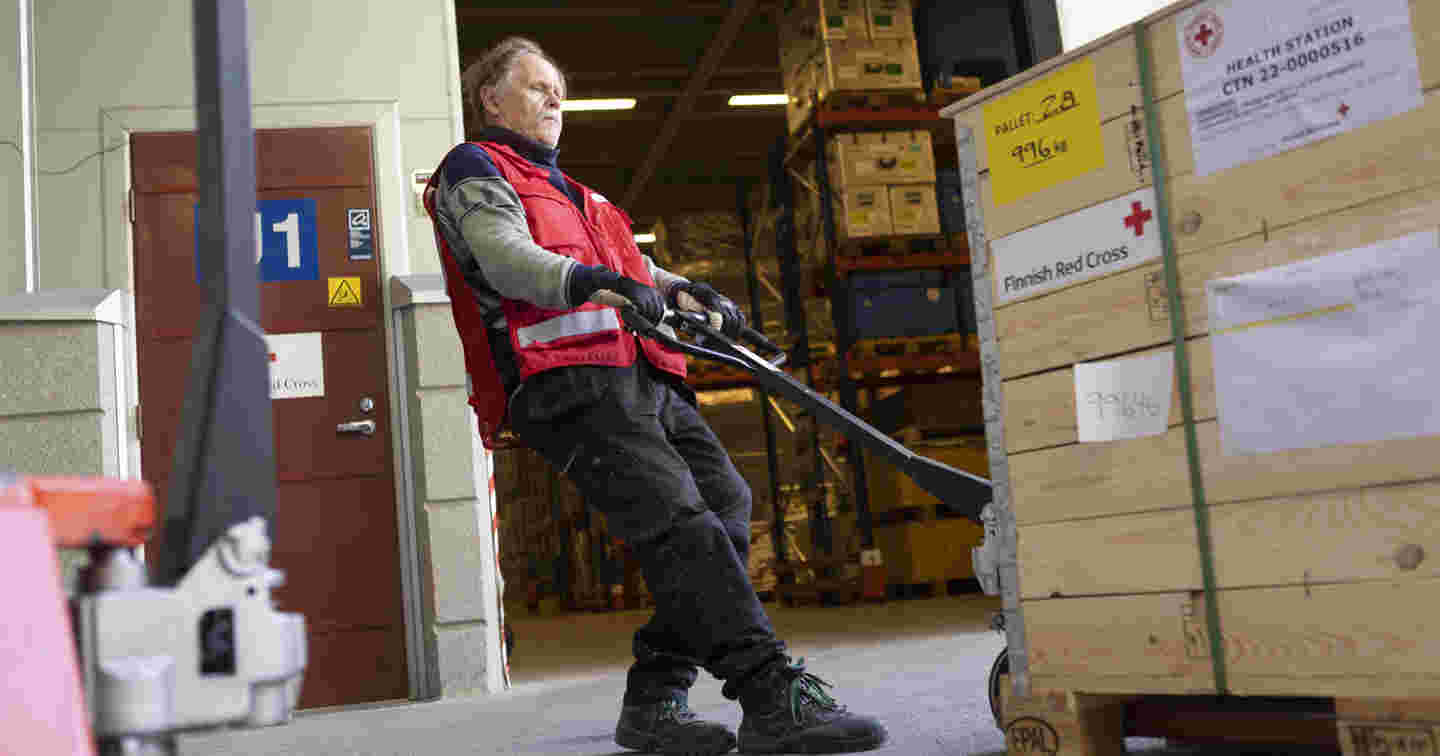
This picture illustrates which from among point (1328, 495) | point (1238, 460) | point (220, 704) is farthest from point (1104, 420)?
point (220, 704)

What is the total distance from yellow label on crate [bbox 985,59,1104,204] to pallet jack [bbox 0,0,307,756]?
175 cm

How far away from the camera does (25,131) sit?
5.84m

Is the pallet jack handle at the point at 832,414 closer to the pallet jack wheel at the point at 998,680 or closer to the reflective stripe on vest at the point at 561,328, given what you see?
the reflective stripe on vest at the point at 561,328

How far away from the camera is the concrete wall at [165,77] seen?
5.83 metres

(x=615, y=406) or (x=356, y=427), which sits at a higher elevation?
(x=356, y=427)

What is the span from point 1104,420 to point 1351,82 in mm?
754

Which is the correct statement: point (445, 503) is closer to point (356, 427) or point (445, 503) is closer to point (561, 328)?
point (356, 427)

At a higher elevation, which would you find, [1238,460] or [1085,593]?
[1238,460]

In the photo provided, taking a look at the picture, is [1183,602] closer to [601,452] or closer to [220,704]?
[601,452]

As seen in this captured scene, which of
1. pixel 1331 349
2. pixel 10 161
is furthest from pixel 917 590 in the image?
pixel 1331 349

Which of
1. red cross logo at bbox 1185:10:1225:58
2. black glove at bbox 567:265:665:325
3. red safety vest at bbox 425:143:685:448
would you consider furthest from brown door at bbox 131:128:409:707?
red cross logo at bbox 1185:10:1225:58

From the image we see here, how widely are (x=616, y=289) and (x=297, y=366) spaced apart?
10.7 ft

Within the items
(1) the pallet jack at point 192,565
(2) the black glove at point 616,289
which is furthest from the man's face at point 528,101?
(1) the pallet jack at point 192,565

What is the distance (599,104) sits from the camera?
15.2m
